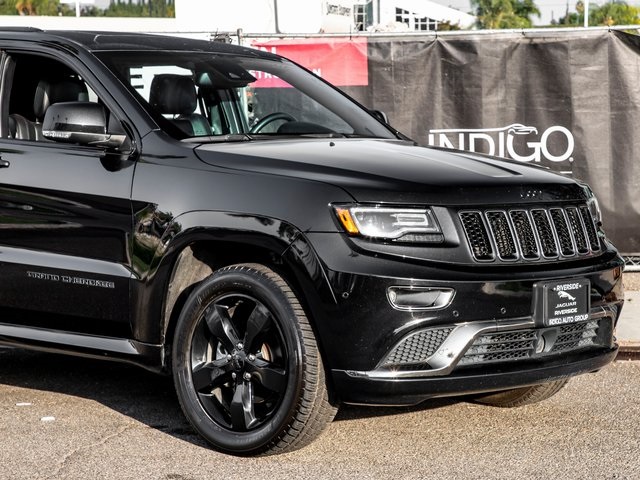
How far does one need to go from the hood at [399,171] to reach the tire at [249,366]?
48 cm

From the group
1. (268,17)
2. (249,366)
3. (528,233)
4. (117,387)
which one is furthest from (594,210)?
(268,17)

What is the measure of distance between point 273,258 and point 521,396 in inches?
68.7

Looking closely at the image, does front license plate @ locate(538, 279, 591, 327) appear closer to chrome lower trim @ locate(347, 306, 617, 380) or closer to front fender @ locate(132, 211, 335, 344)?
chrome lower trim @ locate(347, 306, 617, 380)

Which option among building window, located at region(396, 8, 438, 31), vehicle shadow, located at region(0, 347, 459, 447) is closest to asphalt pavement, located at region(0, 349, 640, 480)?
vehicle shadow, located at region(0, 347, 459, 447)

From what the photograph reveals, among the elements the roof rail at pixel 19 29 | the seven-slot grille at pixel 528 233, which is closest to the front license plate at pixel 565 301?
the seven-slot grille at pixel 528 233

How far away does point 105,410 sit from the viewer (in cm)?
627

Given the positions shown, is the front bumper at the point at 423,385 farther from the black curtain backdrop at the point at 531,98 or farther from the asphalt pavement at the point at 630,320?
the black curtain backdrop at the point at 531,98

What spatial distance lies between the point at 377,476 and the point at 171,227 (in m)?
1.39

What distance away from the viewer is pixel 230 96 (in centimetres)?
682

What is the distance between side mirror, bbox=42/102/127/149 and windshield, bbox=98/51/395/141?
235mm

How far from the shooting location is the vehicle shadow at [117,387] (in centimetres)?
610

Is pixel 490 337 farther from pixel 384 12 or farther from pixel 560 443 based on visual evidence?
pixel 384 12

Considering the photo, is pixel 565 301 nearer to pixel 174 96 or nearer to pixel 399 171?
pixel 399 171

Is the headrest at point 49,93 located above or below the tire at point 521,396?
above
